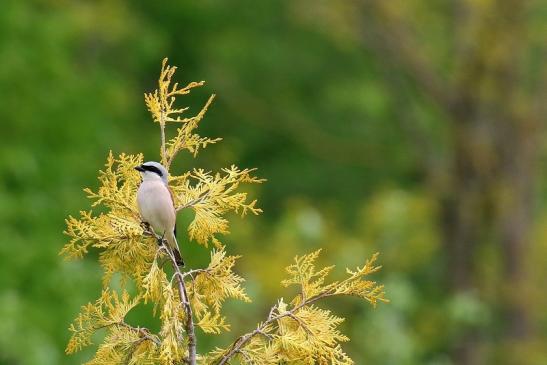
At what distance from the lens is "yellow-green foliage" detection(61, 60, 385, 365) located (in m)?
5.08

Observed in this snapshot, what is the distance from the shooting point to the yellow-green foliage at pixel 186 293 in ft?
16.7

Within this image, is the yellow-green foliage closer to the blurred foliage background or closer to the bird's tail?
the bird's tail

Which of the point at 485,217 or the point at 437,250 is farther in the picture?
the point at 437,250

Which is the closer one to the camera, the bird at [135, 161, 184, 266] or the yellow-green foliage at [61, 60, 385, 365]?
the yellow-green foliage at [61, 60, 385, 365]

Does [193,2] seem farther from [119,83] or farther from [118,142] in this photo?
[118,142]

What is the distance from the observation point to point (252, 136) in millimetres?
31859

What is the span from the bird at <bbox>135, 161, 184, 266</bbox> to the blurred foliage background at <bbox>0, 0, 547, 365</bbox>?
8.09 metres

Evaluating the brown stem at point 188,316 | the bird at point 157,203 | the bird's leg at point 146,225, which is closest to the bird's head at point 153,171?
the bird at point 157,203

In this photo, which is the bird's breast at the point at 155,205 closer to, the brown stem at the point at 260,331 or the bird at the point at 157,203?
the bird at the point at 157,203

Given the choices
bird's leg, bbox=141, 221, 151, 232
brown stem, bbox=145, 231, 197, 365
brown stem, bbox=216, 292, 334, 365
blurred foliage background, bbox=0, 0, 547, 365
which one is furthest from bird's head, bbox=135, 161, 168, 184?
blurred foliage background, bbox=0, 0, 547, 365

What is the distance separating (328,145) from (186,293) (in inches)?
893

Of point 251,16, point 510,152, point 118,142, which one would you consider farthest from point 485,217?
point 251,16

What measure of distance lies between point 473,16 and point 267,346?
19.9m

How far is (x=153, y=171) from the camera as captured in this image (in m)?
5.43
